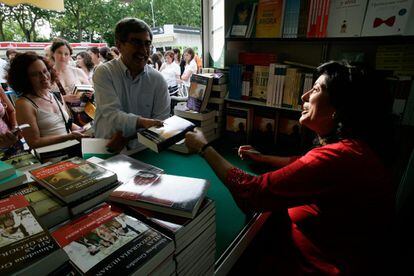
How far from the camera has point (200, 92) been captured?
2443mm

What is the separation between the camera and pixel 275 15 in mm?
2150

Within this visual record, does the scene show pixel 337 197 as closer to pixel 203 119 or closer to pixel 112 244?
pixel 112 244

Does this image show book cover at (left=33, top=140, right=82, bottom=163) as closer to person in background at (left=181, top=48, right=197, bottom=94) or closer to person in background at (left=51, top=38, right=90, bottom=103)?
person in background at (left=51, top=38, right=90, bottom=103)

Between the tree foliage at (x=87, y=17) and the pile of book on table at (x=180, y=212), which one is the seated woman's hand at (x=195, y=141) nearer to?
the pile of book on table at (x=180, y=212)

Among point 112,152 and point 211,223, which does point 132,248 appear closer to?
point 211,223

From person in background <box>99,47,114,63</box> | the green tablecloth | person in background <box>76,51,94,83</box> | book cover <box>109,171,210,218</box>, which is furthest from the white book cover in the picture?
person in background <box>99,47,114,63</box>

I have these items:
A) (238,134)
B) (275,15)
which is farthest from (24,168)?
(275,15)

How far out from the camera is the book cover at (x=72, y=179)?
760mm

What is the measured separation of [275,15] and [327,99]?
4.94 ft

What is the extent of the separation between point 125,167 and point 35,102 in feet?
4.11

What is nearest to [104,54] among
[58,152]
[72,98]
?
[72,98]

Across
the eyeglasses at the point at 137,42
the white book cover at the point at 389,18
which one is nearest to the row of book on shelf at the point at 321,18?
the white book cover at the point at 389,18

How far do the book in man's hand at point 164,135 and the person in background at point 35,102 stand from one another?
33.0 inches

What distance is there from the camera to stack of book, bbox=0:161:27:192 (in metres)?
0.83
